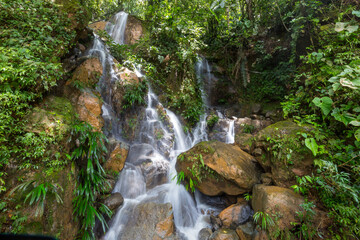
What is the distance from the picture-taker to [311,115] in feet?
12.9

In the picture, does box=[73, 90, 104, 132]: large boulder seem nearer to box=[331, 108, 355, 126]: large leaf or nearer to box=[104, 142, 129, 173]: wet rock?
box=[104, 142, 129, 173]: wet rock

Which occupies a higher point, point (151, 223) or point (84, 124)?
point (84, 124)

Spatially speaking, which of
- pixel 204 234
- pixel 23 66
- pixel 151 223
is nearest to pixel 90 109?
pixel 23 66

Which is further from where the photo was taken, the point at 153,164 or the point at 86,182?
the point at 153,164

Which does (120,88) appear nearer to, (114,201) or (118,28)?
(114,201)

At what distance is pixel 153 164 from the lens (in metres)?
5.17

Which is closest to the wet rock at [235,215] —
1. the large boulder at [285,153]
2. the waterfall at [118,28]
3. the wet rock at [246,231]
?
the wet rock at [246,231]

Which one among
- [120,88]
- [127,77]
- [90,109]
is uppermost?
[127,77]

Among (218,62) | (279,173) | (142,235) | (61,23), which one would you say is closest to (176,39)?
(218,62)

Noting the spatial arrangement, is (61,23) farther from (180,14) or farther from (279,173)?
(279,173)

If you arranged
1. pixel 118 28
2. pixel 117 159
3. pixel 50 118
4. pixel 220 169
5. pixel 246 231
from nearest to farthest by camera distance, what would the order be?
pixel 50 118, pixel 246 231, pixel 220 169, pixel 117 159, pixel 118 28

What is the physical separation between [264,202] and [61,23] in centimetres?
706

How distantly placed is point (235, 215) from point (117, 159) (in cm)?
360

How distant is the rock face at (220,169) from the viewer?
4.04 meters
